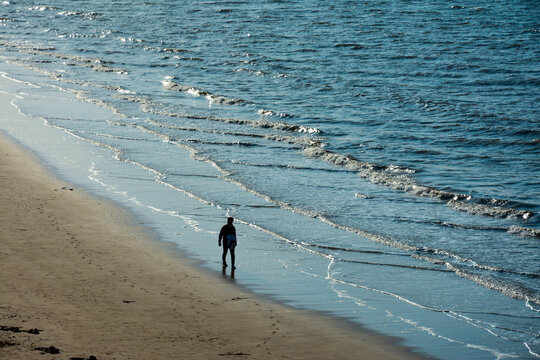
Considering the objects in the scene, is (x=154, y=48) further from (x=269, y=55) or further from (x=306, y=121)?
(x=306, y=121)

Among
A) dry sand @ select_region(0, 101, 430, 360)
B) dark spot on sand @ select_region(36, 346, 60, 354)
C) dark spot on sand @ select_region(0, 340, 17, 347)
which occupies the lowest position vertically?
dark spot on sand @ select_region(36, 346, 60, 354)

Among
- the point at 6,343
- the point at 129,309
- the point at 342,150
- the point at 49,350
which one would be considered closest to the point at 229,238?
the point at 129,309

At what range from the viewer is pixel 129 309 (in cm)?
1486

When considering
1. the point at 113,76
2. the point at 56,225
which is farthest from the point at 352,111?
the point at 56,225

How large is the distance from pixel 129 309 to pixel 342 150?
15.3m

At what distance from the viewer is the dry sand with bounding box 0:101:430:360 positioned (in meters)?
13.3

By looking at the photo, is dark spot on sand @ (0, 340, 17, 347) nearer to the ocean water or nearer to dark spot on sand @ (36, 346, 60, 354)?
dark spot on sand @ (36, 346, 60, 354)

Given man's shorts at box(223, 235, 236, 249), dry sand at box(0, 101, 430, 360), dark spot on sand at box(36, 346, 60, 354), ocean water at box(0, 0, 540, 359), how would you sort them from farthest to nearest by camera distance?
man's shorts at box(223, 235, 236, 249)
ocean water at box(0, 0, 540, 359)
dry sand at box(0, 101, 430, 360)
dark spot on sand at box(36, 346, 60, 354)

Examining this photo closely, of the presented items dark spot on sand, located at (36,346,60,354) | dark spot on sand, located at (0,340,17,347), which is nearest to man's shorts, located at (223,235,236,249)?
dark spot on sand, located at (36,346,60,354)

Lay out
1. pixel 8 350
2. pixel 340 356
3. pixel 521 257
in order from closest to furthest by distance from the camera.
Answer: pixel 8 350 < pixel 340 356 < pixel 521 257

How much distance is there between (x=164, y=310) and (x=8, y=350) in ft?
10.4

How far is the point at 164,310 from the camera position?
15.0 metres

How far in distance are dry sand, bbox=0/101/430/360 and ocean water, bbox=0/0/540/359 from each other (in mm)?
801

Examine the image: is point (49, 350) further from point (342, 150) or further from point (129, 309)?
point (342, 150)
